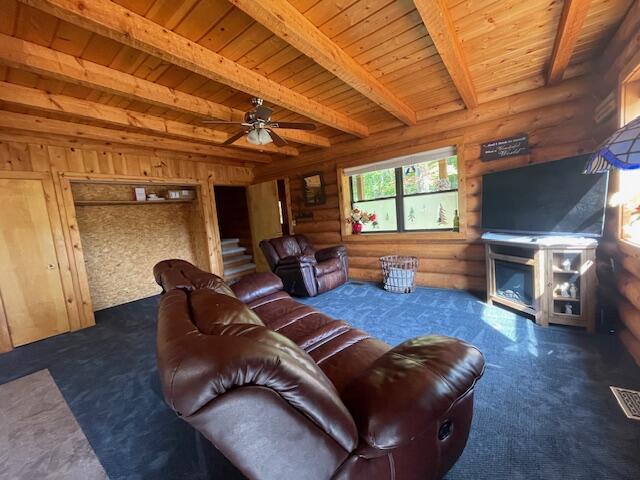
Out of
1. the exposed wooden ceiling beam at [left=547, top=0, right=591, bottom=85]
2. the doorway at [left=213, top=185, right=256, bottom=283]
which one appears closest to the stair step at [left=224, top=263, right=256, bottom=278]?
the doorway at [left=213, top=185, right=256, bottom=283]

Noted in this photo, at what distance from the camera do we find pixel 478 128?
3.24 meters

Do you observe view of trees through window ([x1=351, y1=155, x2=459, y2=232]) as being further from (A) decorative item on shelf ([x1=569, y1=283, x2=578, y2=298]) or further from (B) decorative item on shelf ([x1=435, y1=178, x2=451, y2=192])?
(A) decorative item on shelf ([x1=569, y1=283, x2=578, y2=298])

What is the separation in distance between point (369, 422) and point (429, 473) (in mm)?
404

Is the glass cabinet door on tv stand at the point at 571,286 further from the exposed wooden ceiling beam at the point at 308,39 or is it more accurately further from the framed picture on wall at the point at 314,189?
the framed picture on wall at the point at 314,189

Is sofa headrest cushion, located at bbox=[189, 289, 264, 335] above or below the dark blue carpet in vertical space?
above

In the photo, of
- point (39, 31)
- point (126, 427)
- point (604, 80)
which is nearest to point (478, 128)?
point (604, 80)

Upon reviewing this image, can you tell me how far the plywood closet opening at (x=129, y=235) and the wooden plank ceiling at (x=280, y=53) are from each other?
5.39ft

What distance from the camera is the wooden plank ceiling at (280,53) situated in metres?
1.59

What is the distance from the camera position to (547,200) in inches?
101

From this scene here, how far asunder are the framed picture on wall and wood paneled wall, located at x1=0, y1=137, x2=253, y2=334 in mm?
1860

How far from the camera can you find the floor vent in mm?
1463

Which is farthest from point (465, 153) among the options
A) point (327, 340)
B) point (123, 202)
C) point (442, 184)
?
point (123, 202)

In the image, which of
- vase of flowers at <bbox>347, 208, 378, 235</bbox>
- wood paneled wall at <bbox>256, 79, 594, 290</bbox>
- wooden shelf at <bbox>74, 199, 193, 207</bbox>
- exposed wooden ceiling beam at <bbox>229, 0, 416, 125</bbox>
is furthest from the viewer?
vase of flowers at <bbox>347, 208, 378, 235</bbox>

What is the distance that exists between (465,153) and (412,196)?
95 cm
